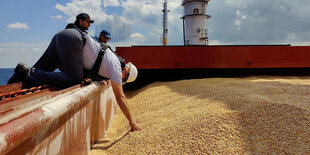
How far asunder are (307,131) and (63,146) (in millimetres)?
1889

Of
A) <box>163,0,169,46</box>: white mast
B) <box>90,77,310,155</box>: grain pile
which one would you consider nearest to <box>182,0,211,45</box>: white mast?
<box>163,0,169,46</box>: white mast

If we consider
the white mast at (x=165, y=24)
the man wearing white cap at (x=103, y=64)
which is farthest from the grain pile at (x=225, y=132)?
the white mast at (x=165, y=24)

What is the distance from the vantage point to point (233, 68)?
227 inches

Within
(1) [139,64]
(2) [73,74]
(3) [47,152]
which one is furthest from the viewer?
(1) [139,64]

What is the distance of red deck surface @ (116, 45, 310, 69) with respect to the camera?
209 inches

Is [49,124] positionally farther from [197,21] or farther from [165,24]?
[165,24]

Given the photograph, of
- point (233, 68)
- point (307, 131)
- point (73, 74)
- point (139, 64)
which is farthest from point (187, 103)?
point (233, 68)

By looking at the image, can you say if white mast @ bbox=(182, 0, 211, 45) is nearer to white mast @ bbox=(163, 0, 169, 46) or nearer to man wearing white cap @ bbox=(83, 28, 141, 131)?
white mast @ bbox=(163, 0, 169, 46)

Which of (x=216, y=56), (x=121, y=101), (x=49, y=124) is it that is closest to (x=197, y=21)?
(x=216, y=56)

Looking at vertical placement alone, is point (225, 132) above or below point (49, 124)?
below

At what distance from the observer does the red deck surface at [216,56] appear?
532cm

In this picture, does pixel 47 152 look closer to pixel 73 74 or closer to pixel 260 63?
pixel 73 74

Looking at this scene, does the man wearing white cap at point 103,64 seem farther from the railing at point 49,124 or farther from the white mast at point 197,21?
the white mast at point 197,21

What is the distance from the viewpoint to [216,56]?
551 cm
